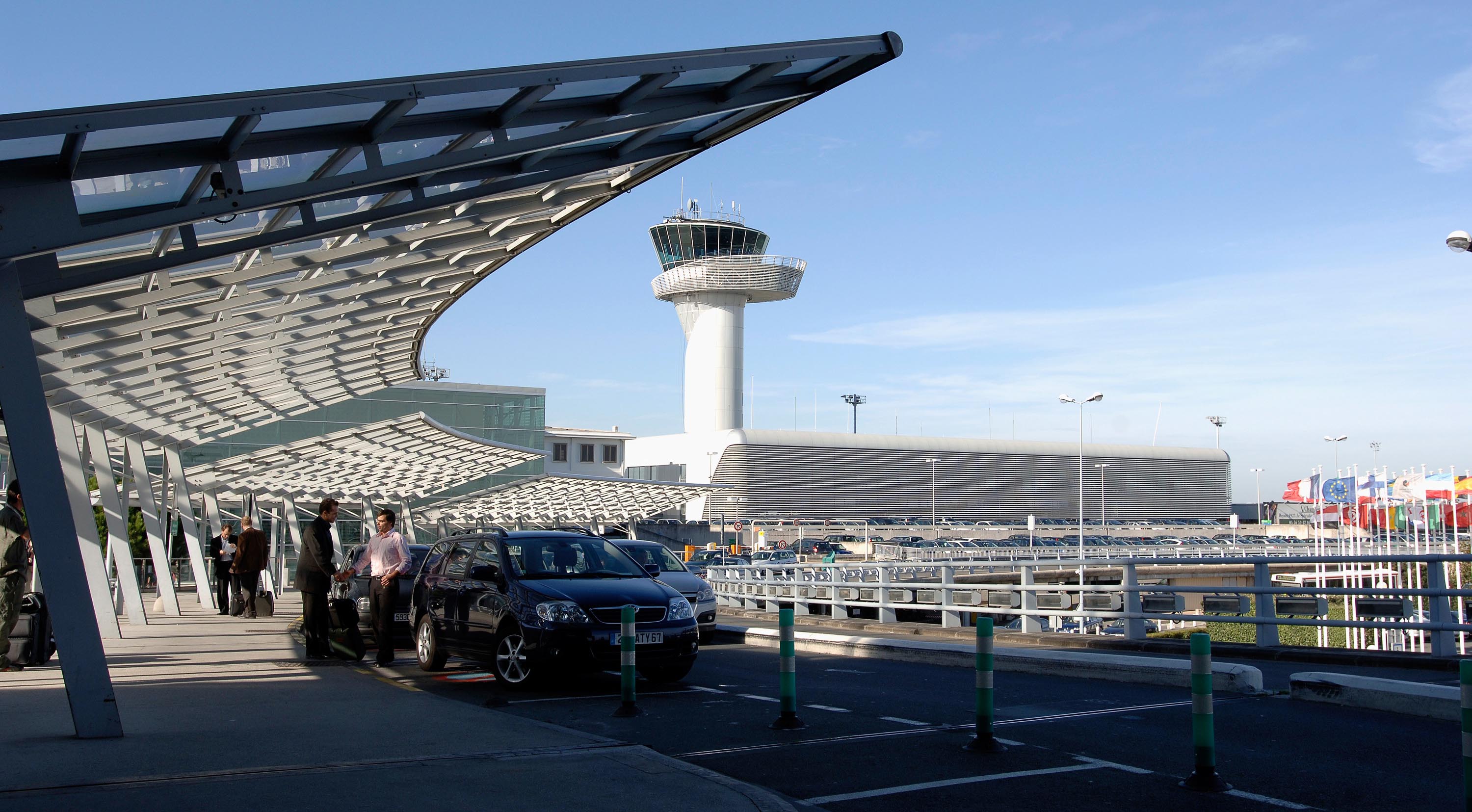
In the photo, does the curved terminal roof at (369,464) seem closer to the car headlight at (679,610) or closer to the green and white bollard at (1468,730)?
the car headlight at (679,610)

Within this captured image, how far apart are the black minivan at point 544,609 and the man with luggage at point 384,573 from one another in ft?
1.19

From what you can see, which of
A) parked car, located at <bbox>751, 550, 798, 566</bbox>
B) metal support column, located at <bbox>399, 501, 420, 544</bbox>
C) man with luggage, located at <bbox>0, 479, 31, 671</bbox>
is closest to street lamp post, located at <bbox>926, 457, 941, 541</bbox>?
parked car, located at <bbox>751, 550, 798, 566</bbox>

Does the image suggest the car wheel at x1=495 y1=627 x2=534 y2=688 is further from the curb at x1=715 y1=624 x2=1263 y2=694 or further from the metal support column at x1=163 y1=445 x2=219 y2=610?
the metal support column at x1=163 y1=445 x2=219 y2=610

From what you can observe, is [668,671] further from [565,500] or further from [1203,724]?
[565,500]

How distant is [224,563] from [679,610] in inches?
624

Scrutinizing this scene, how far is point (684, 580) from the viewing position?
1809 centimetres

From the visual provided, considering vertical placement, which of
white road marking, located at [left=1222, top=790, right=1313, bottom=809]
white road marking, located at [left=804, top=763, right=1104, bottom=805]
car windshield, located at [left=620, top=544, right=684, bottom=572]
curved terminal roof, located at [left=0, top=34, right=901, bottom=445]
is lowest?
white road marking, located at [left=804, top=763, right=1104, bottom=805]


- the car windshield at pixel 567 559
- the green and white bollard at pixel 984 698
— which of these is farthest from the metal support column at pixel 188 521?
the green and white bollard at pixel 984 698

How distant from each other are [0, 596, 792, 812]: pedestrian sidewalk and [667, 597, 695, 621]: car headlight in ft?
7.07

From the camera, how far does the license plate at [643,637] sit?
36.2 feet

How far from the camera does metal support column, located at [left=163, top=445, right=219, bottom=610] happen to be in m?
25.8

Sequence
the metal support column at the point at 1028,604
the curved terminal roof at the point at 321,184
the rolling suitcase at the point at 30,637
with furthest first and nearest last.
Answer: the metal support column at the point at 1028,604, the rolling suitcase at the point at 30,637, the curved terminal roof at the point at 321,184

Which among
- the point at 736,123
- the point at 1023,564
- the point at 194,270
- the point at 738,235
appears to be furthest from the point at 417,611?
the point at 738,235

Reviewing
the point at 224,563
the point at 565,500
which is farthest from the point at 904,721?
the point at 565,500
